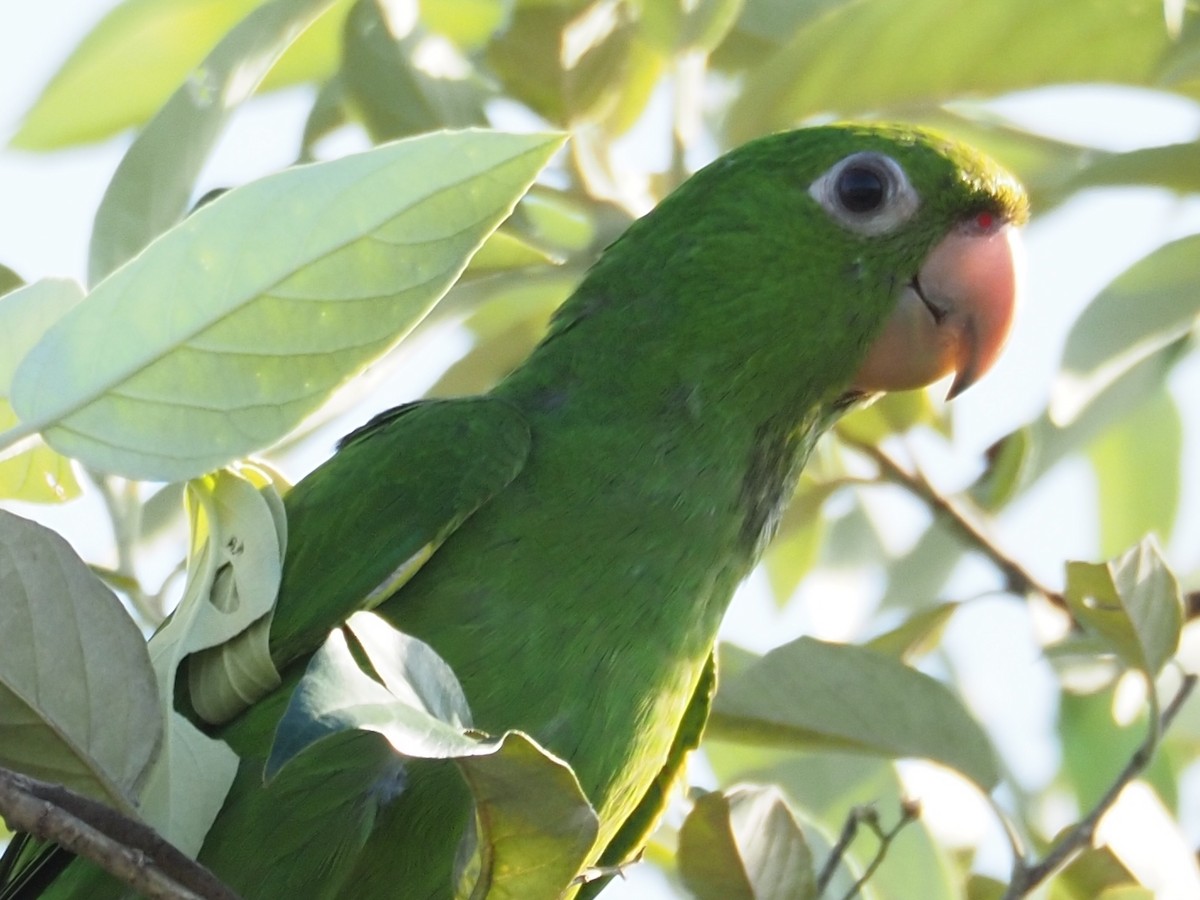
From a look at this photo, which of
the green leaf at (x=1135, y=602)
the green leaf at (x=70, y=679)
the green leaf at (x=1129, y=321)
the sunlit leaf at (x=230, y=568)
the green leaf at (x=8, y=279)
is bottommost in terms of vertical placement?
the green leaf at (x=70, y=679)

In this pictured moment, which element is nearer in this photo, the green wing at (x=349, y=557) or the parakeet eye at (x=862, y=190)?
the green wing at (x=349, y=557)

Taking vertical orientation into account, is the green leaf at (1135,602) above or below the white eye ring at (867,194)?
below

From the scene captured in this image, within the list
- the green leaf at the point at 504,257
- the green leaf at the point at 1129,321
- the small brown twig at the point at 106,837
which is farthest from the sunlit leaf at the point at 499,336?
the small brown twig at the point at 106,837

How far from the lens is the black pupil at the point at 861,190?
238 cm

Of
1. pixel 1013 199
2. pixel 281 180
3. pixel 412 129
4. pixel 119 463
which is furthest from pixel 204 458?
pixel 1013 199

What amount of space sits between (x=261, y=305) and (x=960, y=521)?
62.2 inches

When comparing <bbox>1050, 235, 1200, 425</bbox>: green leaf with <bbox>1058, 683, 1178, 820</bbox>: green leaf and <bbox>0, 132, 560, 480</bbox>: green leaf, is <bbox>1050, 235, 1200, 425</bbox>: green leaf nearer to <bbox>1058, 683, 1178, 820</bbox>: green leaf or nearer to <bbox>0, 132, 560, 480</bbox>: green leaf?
<bbox>1058, 683, 1178, 820</bbox>: green leaf

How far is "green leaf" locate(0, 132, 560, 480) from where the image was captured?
1.41 metres

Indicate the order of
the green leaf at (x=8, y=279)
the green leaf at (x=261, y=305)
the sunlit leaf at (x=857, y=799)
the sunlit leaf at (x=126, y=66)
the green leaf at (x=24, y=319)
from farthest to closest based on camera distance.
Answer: the sunlit leaf at (x=126, y=66) < the sunlit leaf at (x=857, y=799) < the green leaf at (x=8, y=279) < the green leaf at (x=24, y=319) < the green leaf at (x=261, y=305)

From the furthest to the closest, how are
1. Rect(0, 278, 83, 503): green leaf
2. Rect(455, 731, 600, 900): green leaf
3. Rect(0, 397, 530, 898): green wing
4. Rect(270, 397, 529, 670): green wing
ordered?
Rect(270, 397, 529, 670): green wing < Rect(0, 397, 530, 898): green wing < Rect(0, 278, 83, 503): green leaf < Rect(455, 731, 600, 900): green leaf

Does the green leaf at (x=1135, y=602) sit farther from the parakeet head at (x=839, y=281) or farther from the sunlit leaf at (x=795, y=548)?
the sunlit leaf at (x=795, y=548)

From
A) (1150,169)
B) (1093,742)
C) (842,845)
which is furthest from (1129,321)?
(842,845)

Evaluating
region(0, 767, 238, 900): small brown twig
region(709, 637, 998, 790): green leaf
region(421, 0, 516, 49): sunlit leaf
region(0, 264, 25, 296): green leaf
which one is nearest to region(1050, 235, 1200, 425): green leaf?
region(709, 637, 998, 790): green leaf

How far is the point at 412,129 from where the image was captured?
102 inches
